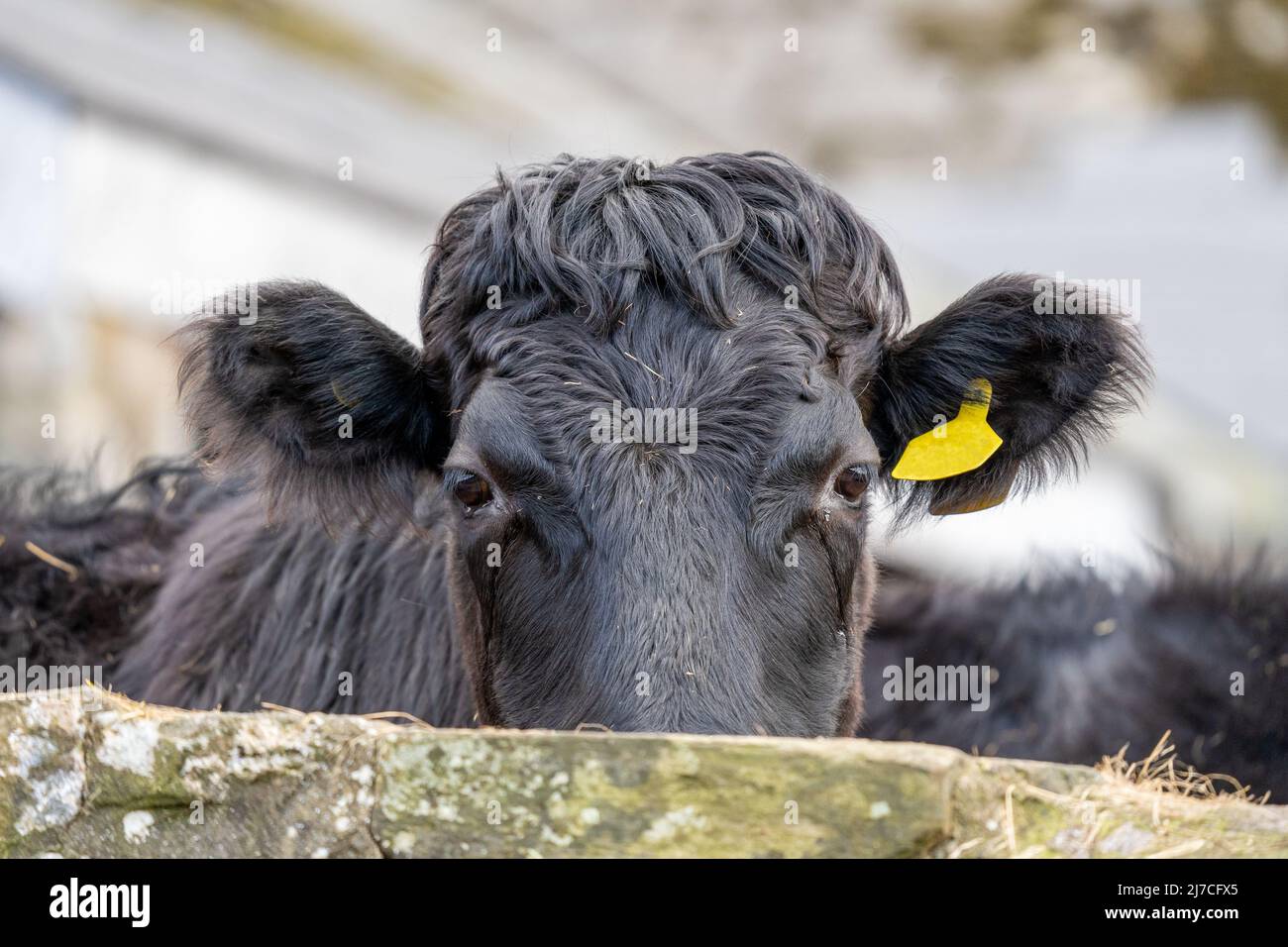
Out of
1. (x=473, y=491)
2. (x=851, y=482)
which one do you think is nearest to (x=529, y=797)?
(x=473, y=491)

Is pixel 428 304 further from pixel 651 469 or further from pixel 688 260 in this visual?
pixel 651 469

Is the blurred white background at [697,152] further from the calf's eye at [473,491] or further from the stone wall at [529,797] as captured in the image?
the stone wall at [529,797]

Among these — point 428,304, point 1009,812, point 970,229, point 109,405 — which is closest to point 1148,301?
point 970,229

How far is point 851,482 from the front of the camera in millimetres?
4469

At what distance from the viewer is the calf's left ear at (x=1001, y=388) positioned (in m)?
4.91

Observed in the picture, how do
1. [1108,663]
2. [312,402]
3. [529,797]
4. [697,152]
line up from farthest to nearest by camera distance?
[697,152] < [1108,663] < [312,402] < [529,797]

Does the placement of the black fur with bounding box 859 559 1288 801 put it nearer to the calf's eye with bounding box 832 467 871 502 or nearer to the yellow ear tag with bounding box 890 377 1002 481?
the yellow ear tag with bounding box 890 377 1002 481

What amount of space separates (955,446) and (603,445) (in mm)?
1528

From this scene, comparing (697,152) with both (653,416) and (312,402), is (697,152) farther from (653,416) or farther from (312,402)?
(653,416)

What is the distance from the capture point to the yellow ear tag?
16.8 feet

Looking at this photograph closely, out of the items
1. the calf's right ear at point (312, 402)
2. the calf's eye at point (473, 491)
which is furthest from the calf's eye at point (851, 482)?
the calf's right ear at point (312, 402)

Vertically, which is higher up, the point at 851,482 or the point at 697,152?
the point at 697,152

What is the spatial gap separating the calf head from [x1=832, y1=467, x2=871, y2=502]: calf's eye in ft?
0.04
